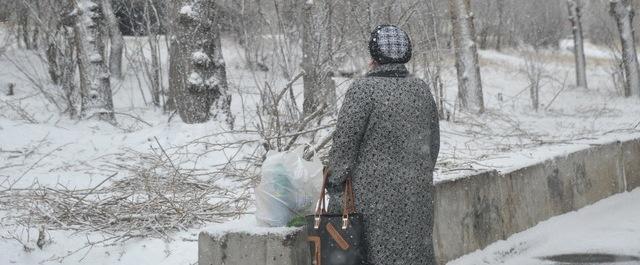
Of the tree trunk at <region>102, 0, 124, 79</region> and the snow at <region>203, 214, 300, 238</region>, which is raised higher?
the tree trunk at <region>102, 0, 124, 79</region>

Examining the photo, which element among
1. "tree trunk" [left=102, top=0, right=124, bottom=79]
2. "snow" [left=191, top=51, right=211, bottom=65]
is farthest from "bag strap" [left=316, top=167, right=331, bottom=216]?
"tree trunk" [left=102, top=0, right=124, bottom=79]

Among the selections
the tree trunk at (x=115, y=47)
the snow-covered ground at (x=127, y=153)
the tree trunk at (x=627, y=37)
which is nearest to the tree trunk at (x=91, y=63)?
the snow-covered ground at (x=127, y=153)

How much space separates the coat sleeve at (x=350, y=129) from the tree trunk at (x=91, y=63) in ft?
30.5

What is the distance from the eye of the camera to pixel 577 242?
24.1ft

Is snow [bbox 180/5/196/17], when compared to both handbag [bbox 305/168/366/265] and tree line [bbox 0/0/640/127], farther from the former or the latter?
handbag [bbox 305/168/366/265]

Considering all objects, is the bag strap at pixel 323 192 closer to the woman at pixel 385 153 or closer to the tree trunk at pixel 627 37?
the woman at pixel 385 153

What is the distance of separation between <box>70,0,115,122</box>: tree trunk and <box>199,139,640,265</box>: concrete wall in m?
7.76

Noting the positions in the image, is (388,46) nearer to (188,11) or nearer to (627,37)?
(188,11)

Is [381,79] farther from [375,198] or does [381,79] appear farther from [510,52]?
[510,52]

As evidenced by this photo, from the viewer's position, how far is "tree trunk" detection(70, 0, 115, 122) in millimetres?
12672

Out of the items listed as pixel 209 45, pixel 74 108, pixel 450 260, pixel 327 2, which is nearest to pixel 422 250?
pixel 450 260

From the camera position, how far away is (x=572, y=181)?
8.23 m

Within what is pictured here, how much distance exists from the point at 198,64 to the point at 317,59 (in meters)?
1.97

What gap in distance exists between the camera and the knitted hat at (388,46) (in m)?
4.20
